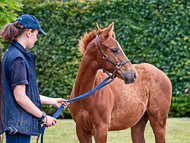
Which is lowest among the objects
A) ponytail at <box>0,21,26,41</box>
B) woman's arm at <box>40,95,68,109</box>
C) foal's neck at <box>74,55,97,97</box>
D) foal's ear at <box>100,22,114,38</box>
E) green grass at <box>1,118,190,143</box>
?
green grass at <box>1,118,190,143</box>

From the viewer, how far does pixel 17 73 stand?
6.44 feet

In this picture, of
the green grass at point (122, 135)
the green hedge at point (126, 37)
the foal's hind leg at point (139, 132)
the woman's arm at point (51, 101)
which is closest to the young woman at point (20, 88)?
the woman's arm at point (51, 101)

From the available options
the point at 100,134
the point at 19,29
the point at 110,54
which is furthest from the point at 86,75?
the point at 19,29

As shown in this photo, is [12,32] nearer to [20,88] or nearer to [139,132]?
[20,88]

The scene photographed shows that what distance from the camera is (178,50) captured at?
25.9ft

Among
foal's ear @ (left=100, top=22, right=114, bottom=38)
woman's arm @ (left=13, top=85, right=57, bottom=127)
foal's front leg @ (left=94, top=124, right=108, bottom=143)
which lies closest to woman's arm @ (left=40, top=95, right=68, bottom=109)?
woman's arm @ (left=13, top=85, right=57, bottom=127)

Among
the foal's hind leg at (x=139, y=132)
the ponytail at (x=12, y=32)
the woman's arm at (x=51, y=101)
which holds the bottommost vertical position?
the foal's hind leg at (x=139, y=132)

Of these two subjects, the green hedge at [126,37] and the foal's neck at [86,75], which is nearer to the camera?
the foal's neck at [86,75]

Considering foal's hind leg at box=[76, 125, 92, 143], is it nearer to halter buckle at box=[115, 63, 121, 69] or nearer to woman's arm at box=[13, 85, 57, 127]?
halter buckle at box=[115, 63, 121, 69]

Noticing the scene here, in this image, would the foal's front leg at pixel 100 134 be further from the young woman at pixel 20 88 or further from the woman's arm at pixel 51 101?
the young woman at pixel 20 88

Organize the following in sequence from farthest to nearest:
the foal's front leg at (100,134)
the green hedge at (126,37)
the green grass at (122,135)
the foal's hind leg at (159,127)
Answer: the green hedge at (126,37) < the green grass at (122,135) < the foal's hind leg at (159,127) < the foal's front leg at (100,134)

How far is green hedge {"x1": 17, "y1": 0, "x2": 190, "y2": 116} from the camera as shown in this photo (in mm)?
7855

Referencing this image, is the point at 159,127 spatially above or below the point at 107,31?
below

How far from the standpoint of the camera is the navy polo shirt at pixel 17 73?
1955mm
